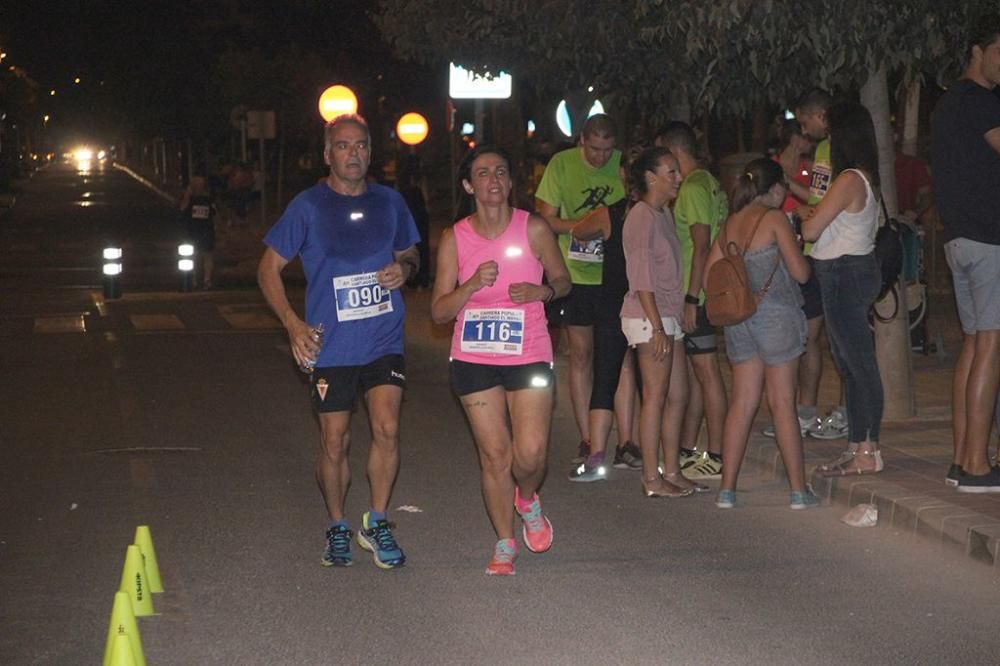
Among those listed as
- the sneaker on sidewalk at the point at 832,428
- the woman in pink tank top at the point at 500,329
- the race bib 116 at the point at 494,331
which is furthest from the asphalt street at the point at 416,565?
the race bib 116 at the point at 494,331

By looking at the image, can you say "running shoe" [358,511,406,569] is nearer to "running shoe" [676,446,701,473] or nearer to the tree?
"running shoe" [676,446,701,473]

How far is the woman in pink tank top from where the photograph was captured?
7.64 m

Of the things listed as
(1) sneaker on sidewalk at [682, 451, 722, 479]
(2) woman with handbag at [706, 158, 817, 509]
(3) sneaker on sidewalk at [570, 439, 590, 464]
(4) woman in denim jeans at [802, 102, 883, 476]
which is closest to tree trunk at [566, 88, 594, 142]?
(3) sneaker on sidewalk at [570, 439, 590, 464]

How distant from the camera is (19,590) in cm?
756

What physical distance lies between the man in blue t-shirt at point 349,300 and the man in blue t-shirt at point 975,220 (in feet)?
9.57

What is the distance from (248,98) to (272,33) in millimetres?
3752

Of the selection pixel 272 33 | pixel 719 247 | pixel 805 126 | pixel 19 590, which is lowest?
pixel 19 590

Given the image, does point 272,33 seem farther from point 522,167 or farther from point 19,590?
point 19,590

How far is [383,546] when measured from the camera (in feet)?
25.9

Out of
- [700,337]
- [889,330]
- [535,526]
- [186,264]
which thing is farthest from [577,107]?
[535,526]

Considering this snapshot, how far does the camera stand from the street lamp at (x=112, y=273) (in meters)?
24.1

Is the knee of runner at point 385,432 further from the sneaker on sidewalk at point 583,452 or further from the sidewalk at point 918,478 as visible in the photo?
the sneaker on sidewalk at point 583,452

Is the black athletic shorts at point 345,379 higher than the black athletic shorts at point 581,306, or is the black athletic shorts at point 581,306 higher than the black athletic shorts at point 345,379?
the black athletic shorts at point 581,306

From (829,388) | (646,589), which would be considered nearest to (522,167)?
(829,388)
